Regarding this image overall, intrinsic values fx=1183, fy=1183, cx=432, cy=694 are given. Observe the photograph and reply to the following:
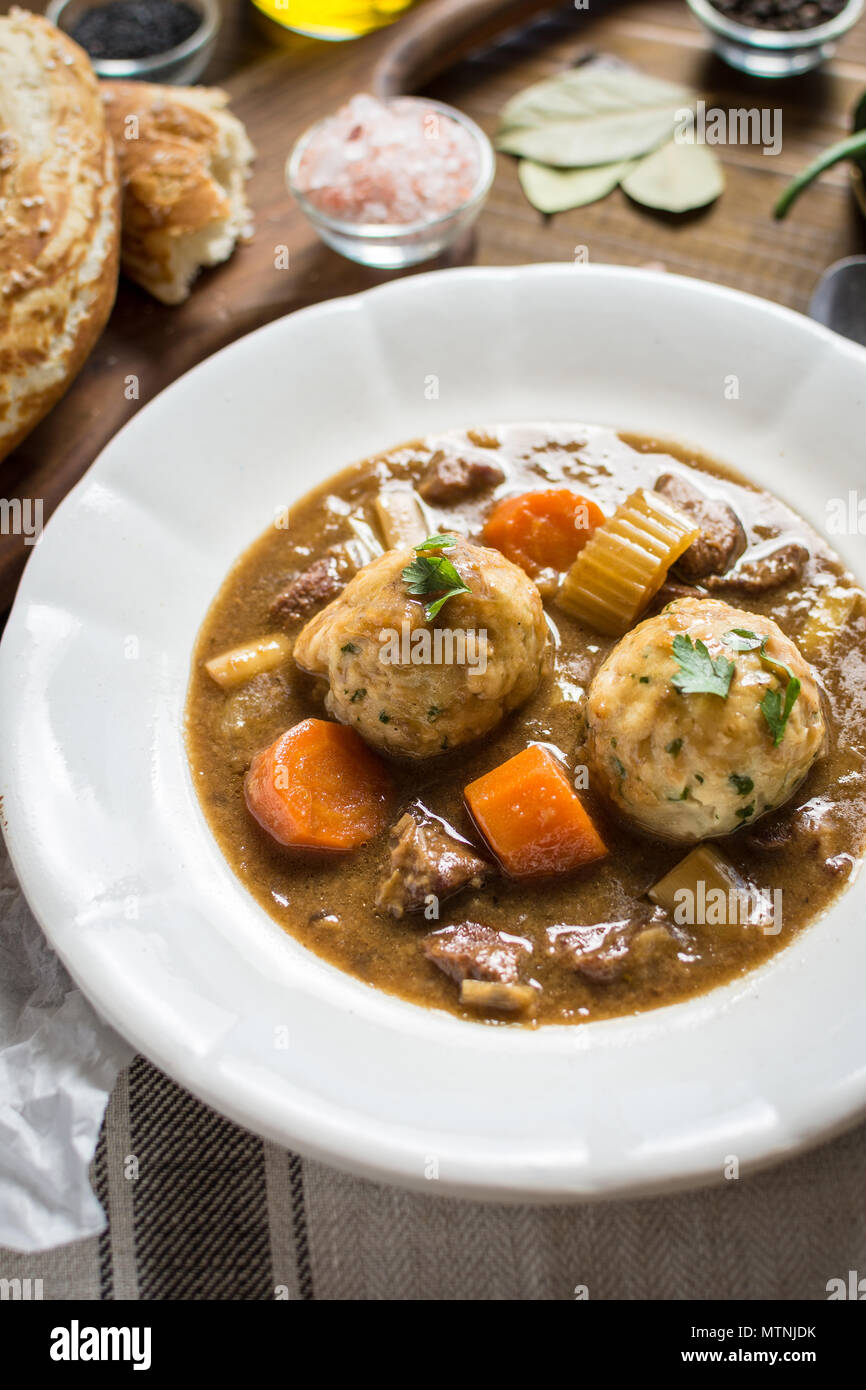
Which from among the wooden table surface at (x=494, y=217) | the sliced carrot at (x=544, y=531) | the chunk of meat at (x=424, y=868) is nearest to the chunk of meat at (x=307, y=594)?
the sliced carrot at (x=544, y=531)

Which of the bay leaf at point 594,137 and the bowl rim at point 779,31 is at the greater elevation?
the bowl rim at point 779,31

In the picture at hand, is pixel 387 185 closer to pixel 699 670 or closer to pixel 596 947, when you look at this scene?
pixel 699 670

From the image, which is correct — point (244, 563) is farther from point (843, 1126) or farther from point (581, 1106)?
point (843, 1126)

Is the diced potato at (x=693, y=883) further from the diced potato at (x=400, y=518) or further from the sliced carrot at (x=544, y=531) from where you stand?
the diced potato at (x=400, y=518)

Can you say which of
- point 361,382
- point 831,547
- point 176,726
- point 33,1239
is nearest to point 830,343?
point 831,547

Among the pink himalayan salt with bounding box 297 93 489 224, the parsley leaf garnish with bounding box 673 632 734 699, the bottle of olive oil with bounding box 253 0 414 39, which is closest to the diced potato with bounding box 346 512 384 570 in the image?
the parsley leaf garnish with bounding box 673 632 734 699
